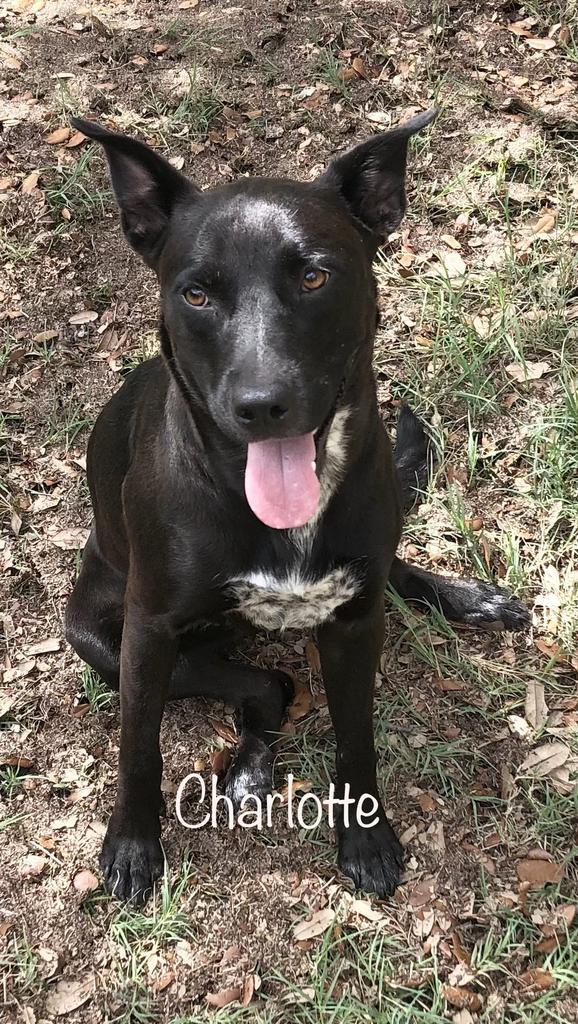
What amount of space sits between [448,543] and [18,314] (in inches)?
95.7

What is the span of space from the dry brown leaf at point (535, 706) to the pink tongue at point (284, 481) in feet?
5.13

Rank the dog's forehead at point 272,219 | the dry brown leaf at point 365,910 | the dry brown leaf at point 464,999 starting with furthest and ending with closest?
the dry brown leaf at point 365,910, the dry brown leaf at point 464,999, the dog's forehead at point 272,219

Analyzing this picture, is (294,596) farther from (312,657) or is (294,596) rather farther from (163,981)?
(163,981)

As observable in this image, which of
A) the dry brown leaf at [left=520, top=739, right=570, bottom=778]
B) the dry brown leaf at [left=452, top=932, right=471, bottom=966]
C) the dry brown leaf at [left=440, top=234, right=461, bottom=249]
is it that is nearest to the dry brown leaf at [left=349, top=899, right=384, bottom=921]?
the dry brown leaf at [left=452, top=932, right=471, bottom=966]

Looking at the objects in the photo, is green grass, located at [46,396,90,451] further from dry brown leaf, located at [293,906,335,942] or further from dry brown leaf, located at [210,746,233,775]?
dry brown leaf, located at [293,906,335,942]

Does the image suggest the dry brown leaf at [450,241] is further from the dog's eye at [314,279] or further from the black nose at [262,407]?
the black nose at [262,407]

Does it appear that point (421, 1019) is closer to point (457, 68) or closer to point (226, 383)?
point (226, 383)

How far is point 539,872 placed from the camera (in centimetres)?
334

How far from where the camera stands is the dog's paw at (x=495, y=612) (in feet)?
12.8

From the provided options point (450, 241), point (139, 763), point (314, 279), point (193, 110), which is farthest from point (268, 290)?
point (193, 110)

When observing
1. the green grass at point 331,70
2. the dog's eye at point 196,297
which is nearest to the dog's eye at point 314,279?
the dog's eye at point 196,297

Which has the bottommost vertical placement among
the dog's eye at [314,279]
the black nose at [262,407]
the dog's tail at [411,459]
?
the dog's tail at [411,459]

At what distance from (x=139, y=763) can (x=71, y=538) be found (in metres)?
1.41

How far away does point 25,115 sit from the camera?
17.9ft
